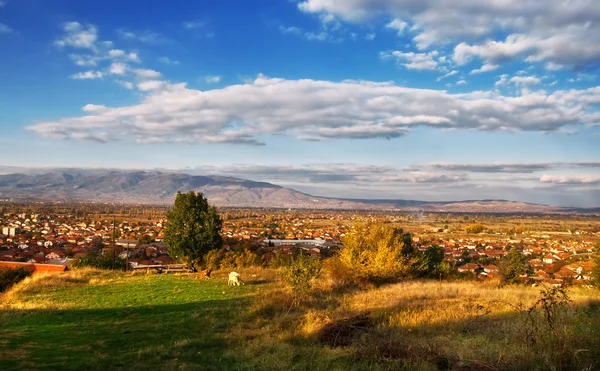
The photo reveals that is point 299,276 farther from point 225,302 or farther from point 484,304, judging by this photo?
point 484,304

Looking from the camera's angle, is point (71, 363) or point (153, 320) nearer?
point (71, 363)

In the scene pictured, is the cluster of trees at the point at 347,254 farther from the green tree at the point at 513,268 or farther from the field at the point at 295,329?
the field at the point at 295,329

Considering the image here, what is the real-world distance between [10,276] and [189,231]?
34.0 ft

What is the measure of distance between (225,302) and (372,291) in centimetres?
631

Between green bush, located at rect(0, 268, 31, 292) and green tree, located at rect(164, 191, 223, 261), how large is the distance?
842cm

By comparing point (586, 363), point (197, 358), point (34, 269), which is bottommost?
point (34, 269)

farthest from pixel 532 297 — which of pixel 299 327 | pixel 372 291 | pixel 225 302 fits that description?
pixel 225 302

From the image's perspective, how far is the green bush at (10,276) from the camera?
24109mm

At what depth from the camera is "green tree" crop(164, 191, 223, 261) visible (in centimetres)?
2872

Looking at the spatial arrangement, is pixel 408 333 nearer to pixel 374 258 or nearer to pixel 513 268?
pixel 374 258

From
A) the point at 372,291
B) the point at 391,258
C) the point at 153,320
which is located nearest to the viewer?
the point at 153,320

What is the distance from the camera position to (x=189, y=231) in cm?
2872

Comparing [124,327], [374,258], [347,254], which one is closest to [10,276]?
[124,327]

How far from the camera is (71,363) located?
859cm
